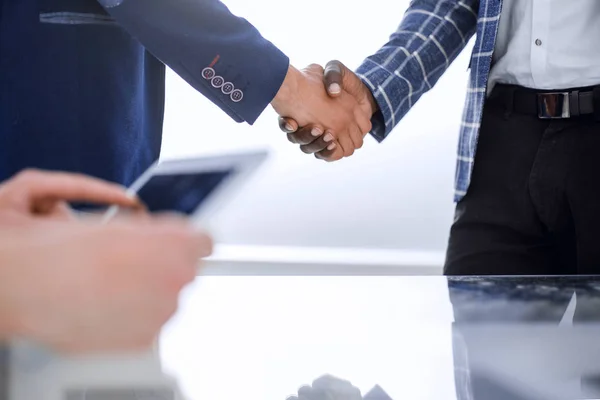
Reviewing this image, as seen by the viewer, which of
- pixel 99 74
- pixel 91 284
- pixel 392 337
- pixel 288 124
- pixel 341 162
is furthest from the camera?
pixel 341 162

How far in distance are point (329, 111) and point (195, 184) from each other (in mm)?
885

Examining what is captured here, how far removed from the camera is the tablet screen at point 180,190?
0.52 meters

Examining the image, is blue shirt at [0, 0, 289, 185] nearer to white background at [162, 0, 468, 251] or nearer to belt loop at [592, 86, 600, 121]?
belt loop at [592, 86, 600, 121]

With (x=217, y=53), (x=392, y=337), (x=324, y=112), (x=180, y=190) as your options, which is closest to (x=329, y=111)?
(x=324, y=112)

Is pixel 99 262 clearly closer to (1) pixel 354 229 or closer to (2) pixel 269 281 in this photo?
(2) pixel 269 281

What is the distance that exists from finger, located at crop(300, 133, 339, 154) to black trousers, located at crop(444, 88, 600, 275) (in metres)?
0.30

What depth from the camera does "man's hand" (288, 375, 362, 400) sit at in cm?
50

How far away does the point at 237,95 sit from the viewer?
120 cm

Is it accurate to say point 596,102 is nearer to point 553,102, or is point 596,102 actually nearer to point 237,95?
point 553,102

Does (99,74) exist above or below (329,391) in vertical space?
above

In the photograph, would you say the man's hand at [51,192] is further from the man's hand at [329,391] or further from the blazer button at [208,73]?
the blazer button at [208,73]

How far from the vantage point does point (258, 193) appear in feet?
9.29

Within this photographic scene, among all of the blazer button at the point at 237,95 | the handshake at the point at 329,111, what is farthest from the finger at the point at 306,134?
the blazer button at the point at 237,95

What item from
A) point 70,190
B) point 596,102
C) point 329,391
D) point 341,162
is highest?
point 341,162
